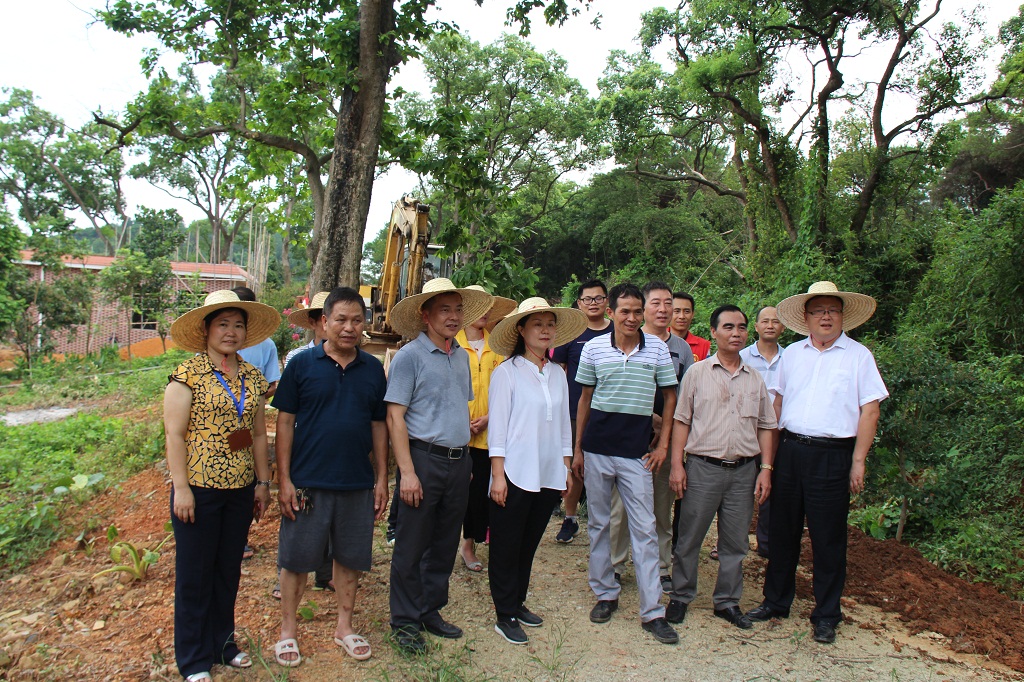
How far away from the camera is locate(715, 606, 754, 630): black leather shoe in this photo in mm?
3975

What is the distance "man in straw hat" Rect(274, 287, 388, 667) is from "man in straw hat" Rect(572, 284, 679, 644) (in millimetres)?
1378

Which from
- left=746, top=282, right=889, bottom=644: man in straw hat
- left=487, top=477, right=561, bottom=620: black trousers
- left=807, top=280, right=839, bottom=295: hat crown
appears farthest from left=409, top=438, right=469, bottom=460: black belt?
left=807, top=280, right=839, bottom=295: hat crown

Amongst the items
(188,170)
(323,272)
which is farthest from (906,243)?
(188,170)

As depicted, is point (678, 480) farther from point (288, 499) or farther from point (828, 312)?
point (288, 499)

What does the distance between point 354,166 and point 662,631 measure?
5339mm

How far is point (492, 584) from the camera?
3.83 meters

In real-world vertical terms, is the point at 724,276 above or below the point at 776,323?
above

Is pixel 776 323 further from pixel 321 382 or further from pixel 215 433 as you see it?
pixel 215 433

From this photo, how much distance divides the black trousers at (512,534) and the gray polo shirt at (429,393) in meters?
0.45

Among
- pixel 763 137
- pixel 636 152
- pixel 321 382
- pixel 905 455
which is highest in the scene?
pixel 636 152

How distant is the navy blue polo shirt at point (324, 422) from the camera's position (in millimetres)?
3330

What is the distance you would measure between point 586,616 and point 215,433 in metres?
2.41

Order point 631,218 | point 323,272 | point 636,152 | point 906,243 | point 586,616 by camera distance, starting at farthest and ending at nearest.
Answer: point 631,218, point 636,152, point 906,243, point 323,272, point 586,616

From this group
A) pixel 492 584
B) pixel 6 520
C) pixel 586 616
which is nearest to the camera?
pixel 492 584
